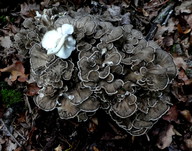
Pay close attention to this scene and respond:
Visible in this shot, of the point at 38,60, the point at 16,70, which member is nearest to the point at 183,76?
the point at 38,60

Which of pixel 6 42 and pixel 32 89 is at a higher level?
pixel 6 42

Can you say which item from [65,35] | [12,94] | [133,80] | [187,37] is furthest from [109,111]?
[187,37]

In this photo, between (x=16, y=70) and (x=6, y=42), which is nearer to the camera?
(x=16, y=70)

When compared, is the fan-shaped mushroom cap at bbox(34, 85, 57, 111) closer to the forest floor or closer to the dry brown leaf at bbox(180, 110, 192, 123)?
the forest floor

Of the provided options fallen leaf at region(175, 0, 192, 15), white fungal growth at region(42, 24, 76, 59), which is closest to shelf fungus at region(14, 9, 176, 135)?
white fungal growth at region(42, 24, 76, 59)

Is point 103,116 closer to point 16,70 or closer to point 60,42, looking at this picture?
point 60,42

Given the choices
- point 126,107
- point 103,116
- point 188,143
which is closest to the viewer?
point 126,107
